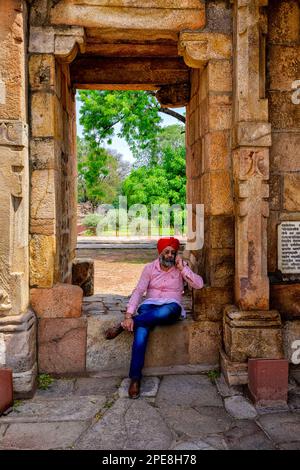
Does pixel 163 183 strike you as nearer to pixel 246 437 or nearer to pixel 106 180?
pixel 246 437

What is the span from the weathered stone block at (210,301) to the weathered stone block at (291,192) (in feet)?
3.09

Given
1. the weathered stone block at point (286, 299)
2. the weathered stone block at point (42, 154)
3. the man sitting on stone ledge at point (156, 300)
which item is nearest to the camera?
the man sitting on stone ledge at point (156, 300)

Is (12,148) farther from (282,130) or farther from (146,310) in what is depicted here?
(282,130)

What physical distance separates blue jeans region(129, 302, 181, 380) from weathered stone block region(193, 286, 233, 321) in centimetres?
20

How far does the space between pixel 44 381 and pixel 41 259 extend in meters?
1.08

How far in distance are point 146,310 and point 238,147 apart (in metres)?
1.66

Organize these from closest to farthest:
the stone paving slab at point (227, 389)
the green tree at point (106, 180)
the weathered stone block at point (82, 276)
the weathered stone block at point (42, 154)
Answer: the stone paving slab at point (227, 389)
the weathered stone block at point (42, 154)
the weathered stone block at point (82, 276)
the green tree at point (106, 180)

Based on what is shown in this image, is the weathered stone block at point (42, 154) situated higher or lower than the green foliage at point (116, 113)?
lower

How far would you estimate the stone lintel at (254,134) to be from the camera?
351 cm

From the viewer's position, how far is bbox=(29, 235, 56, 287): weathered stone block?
3.71 m

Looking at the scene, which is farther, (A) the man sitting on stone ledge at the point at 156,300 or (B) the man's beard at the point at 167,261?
(B) the man's beard at the point at 167,261

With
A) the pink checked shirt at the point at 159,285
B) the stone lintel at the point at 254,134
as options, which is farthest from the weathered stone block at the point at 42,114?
the stone lintel at the point at 254,134

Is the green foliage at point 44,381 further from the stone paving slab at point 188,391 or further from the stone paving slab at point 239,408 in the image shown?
the stone paving slab at point 239,408
